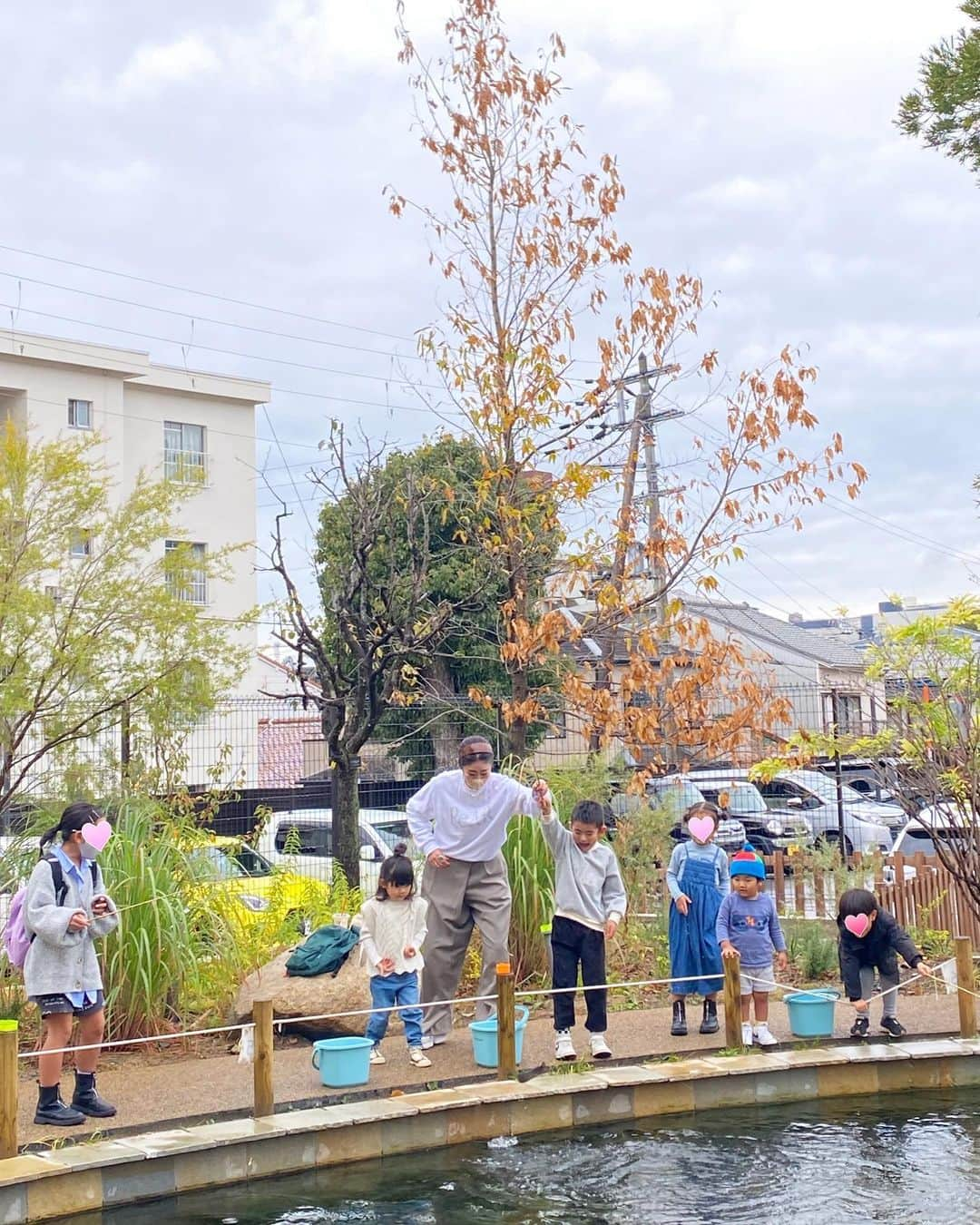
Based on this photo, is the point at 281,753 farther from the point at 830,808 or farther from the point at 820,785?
the point at 820,785

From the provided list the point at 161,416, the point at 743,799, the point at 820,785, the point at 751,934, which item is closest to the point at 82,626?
Answer: the point at 751,934

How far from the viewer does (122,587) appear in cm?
1159

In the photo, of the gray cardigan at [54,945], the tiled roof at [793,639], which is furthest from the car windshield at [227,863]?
the tiled roof at [793,639]

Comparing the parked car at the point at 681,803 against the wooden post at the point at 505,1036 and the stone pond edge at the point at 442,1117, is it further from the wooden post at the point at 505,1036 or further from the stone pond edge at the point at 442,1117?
the wooden post at the point at 505,1036

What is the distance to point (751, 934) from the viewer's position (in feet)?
26.8

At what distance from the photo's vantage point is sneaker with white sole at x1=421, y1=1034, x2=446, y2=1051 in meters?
7.81

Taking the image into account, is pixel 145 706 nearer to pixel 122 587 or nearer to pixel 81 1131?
pixel 122 587

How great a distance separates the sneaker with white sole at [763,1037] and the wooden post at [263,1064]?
293 cm

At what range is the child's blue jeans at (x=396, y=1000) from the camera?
7.58 metres

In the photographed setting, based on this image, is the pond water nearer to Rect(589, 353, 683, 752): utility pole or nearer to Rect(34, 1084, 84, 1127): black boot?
Rect(34, 1084, 84, 1127): black boot

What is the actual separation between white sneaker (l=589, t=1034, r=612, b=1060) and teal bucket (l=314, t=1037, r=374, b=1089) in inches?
52.8

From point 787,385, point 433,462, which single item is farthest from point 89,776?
point 433,462

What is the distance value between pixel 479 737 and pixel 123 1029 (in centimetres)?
273

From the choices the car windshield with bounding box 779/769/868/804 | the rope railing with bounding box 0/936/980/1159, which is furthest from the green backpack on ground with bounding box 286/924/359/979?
the car windshield with bounding box 779/769/868/804
